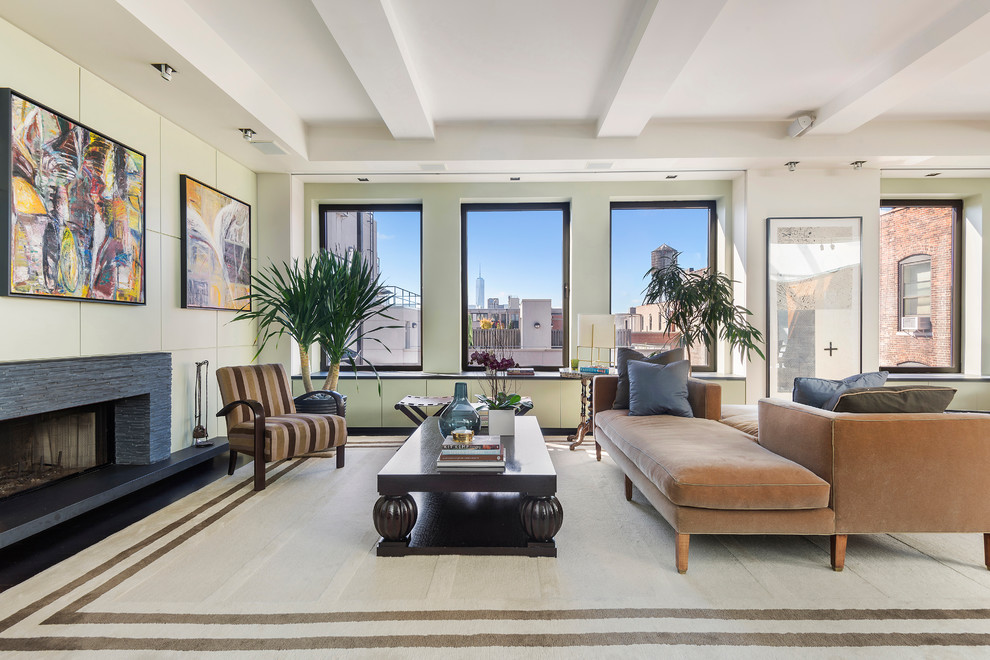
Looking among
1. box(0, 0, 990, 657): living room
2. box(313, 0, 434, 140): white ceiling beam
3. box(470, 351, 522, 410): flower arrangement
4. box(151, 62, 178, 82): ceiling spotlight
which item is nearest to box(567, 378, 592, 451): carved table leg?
box(0, 0, 990, 657): living room

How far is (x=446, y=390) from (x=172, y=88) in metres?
3.44

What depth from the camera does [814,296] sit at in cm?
514

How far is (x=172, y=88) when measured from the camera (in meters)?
3.37

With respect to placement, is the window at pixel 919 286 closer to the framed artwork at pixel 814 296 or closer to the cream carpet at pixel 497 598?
the framed artwork at pixel 814 296

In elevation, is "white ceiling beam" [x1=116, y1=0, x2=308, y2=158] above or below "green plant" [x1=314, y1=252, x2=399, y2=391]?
above

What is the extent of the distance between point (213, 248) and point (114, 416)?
5.24 ft

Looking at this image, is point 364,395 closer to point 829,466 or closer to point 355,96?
point 355,96

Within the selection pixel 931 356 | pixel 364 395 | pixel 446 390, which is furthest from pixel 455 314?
pixel 931 356

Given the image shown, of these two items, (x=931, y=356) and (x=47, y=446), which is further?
(x=931, y=356)

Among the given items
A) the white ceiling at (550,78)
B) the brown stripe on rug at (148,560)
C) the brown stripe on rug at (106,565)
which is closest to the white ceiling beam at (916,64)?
the white ceiling at (550,78)

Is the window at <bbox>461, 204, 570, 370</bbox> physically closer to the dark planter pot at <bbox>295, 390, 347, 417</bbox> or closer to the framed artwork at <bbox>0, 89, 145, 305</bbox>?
the dark planter pot at <bbox>295, 390, 347, 417</bbox>

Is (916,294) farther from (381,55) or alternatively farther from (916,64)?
(381,55)

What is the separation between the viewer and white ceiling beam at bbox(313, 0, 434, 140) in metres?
2.77

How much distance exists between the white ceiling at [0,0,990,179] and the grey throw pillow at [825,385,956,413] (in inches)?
83.3
